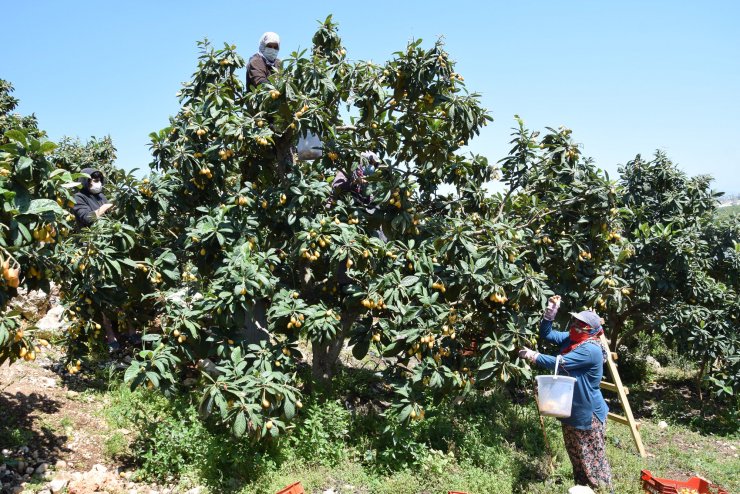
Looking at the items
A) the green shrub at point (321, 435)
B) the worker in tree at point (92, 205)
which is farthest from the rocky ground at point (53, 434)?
the green shrub at point (321, 435)

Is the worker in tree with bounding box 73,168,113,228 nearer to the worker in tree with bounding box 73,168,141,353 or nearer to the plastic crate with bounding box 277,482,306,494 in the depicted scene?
the worker in tree with bounding box 73,168,141,353

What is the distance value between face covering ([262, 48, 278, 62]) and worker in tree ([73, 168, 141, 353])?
174 centimetres

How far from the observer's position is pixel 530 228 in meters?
5.15

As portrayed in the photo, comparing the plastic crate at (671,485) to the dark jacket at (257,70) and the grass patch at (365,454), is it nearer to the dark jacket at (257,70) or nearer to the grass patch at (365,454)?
the grass patch at (365,454)

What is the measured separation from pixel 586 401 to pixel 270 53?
355cm

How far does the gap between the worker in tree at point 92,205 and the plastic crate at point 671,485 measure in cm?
441

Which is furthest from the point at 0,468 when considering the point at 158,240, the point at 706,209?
the point at 706,209

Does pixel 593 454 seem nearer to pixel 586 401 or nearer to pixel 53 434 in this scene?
pixel 586 401

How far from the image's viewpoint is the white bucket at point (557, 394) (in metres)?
3.71

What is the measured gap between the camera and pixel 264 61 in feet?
15.5

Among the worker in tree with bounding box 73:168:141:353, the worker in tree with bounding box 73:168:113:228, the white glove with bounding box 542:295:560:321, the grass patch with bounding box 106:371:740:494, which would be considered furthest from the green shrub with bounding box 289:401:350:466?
the worker in tree with bounding box 73:168:113:228

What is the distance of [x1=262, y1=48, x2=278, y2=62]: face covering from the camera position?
4758 mm

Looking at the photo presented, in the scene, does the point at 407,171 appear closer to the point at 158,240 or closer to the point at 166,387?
the point at 158,240

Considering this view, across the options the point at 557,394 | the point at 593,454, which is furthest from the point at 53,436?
the point at 593,454
